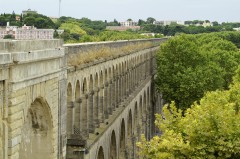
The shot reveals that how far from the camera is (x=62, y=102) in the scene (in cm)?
1595

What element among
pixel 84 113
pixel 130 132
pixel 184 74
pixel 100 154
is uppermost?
pixel 84 113

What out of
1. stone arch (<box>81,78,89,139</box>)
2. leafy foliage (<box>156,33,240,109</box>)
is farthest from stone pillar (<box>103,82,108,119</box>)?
leafy foliage (<box>156,33,240,109</box>)

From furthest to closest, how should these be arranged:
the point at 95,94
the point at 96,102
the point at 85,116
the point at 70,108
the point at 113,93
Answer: the point at 113,93
the point at 96,102
the point at 95,94
the point at 85,116
the point at 70,108

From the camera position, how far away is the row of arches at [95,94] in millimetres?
20422

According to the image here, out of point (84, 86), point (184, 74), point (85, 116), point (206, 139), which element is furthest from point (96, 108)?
point (184, 74)

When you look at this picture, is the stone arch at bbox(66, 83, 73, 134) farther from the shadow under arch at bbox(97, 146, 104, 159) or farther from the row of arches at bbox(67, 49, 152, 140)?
the shadow under arch at bbox(97, 146, 104, 159)

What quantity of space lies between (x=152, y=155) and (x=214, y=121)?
2.34m

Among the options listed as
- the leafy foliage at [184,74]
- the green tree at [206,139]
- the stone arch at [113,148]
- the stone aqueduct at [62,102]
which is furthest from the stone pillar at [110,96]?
the leafy foliage at [184,74]

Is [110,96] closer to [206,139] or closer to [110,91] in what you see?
[110,91]

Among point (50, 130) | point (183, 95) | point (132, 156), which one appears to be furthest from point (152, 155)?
point (183, 95)

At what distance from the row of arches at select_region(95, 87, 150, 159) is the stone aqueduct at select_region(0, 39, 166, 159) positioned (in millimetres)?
80

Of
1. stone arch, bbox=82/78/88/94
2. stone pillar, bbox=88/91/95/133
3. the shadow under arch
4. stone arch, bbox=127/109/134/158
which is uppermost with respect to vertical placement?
stone arch, bbox=82/78/88/94

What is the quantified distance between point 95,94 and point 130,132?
13.4 m

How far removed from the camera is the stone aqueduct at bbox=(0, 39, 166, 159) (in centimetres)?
1161
